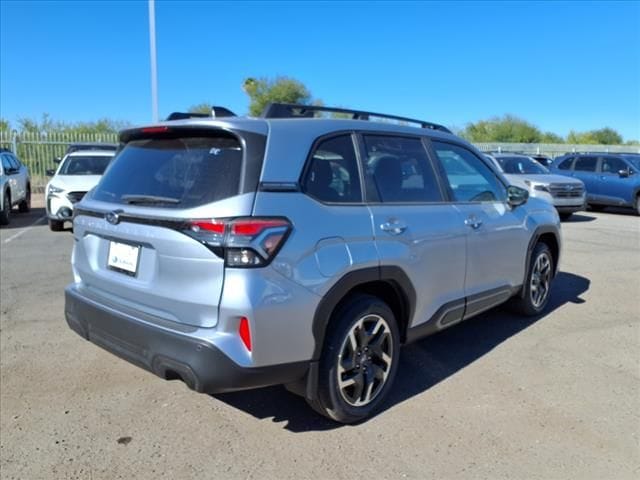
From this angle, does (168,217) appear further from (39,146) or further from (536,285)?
(39,146)

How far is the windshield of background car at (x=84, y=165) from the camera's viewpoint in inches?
447

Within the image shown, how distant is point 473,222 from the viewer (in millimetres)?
4156

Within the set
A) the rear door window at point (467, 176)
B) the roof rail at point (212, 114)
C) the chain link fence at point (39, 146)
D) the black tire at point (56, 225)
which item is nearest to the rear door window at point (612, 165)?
the rear door window at point (467, 176)

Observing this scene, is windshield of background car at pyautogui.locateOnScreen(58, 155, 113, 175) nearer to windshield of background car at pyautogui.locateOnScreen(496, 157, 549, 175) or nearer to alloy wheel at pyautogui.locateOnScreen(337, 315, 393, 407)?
alloy wheel at pyautogui.locateOnScreen(337, 315, 393, 407)

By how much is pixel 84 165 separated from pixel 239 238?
33.2ft

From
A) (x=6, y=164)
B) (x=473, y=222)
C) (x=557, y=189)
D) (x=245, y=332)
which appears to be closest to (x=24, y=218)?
(x=6, y=164)

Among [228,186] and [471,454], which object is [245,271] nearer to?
[228,186]

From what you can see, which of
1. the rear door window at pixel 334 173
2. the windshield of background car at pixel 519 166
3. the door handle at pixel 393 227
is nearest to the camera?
the rear door window at pixel 334 173

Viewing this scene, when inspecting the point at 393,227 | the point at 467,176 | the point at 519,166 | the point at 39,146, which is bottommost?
the point at 393,227

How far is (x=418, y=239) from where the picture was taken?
Answer: 3.57 metres

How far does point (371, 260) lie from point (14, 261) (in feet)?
22.3

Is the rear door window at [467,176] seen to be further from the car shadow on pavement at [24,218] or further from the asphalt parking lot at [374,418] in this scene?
the car shadow on pavement at [24,218]

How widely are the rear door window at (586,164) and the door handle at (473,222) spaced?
14121mm

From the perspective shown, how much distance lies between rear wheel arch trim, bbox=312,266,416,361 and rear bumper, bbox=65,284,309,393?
0.63 ft
